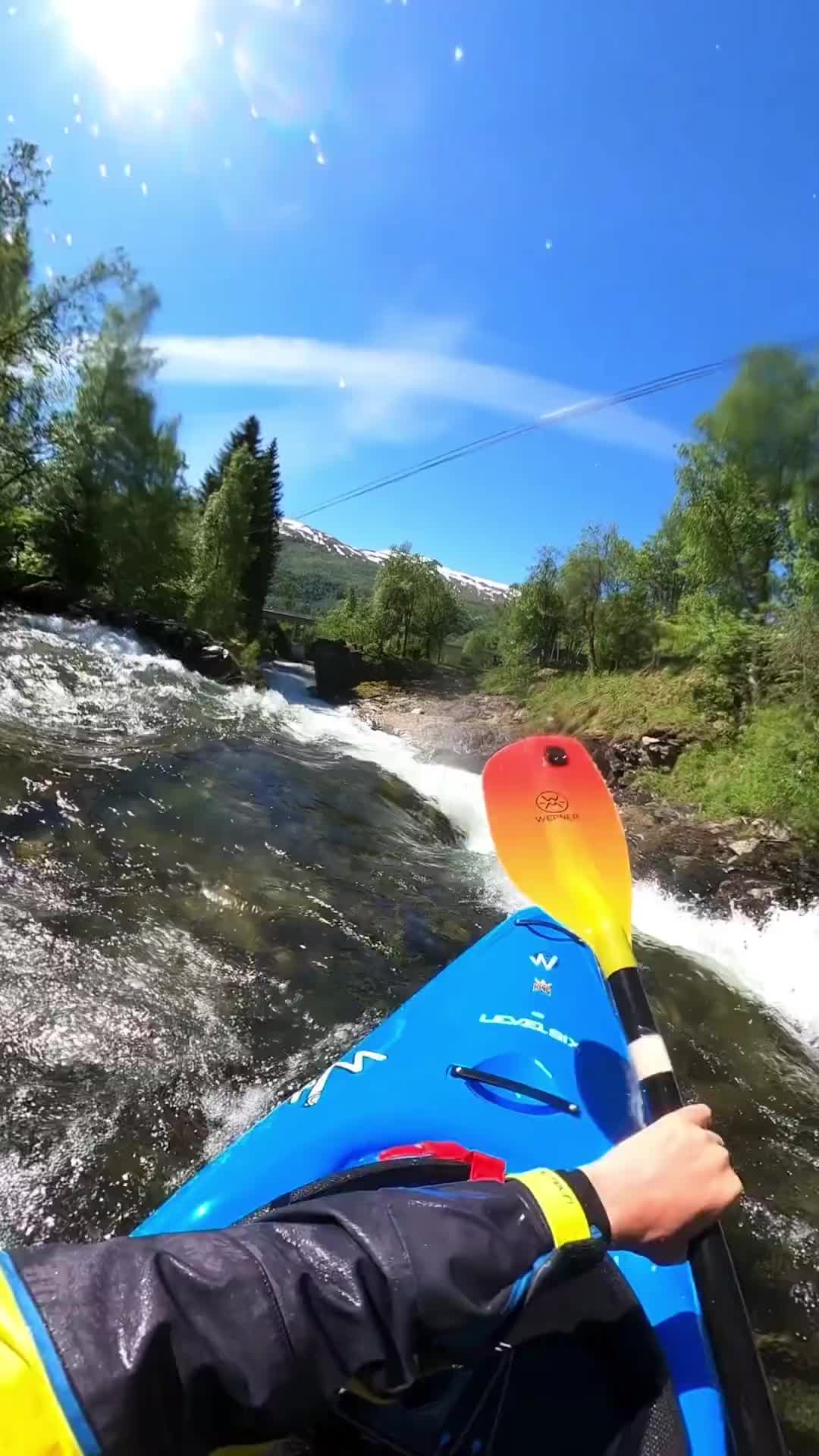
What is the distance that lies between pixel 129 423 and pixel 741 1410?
16898 millimetres

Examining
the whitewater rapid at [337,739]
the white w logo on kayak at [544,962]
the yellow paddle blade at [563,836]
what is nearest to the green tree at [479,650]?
the whitewater rapid at [337,739]

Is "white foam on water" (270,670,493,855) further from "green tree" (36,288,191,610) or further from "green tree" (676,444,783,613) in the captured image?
"green tree" (676,444,783,613)

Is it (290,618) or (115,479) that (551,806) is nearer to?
(115,479)

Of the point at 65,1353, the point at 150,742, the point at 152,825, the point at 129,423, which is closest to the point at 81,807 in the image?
the point at 152,825

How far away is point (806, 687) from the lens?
848cm

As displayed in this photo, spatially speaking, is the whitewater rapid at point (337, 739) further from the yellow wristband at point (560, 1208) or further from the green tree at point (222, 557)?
the green tree at point (222, 557)

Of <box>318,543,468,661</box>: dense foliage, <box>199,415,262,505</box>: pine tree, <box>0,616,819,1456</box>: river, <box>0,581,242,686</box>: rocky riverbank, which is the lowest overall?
<box>0,616,819,1456</box>: river

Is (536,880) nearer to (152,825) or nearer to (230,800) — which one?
(152,825)

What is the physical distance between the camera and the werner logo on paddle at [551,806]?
2668 millimetres

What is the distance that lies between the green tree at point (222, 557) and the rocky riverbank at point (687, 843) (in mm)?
8702

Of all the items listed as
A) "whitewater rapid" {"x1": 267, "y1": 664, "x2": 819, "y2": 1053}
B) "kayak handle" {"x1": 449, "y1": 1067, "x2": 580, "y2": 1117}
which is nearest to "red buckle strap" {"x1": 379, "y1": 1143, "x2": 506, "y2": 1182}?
"kayak handle" {"x1": 449, "y1": 1067, "x2": 580, "y2": 1117}

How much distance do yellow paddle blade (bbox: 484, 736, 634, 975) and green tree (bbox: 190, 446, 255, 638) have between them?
57.2 feet

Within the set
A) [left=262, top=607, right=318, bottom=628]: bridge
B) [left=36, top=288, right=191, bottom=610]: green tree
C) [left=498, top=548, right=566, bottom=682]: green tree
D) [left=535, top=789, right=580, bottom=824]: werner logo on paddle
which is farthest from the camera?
[left=262, top=607, right=318, bottom=628]: bridge

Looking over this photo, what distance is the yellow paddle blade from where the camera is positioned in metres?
2.28
